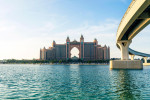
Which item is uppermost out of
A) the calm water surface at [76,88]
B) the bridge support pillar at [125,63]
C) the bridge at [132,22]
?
the bridge at [132,22]

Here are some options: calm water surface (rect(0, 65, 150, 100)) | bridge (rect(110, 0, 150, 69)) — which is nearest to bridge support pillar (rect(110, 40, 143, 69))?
bridge (rect(110, 0, 150, 69))

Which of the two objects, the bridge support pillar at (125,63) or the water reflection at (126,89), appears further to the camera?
the bridge support pillar at (125,63)

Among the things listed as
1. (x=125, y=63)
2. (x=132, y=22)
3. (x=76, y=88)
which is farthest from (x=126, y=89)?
(x=125, y=63)

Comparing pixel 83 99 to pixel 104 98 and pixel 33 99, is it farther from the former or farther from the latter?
pixel 33 99

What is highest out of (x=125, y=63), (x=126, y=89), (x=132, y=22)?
(x=132, y=22)

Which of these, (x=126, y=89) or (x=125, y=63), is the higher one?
→ (x=125, y=63)

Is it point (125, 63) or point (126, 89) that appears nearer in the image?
point (126, 89)

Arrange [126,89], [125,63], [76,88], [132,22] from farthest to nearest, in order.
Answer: [125,63], [132,22], [76,88], [126,89]

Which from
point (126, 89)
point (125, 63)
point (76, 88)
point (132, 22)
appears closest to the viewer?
point (126, 89)

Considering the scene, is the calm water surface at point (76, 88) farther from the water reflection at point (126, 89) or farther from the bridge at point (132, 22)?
the bridge at point (132, 22)

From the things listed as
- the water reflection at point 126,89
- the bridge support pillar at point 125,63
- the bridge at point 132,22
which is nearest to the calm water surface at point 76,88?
the water reflection at point 126,89

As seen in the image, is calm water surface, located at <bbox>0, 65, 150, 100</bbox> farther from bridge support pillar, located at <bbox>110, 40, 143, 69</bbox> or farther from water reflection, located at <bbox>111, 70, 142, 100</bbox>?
bridge support pillar, located at <bbox>110, 40, 143, 69</bbox>

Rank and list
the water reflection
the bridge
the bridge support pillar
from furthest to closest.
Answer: the bridge support pillar, the bridge, the water reflection

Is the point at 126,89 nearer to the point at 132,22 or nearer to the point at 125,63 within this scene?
the point at 132,22
